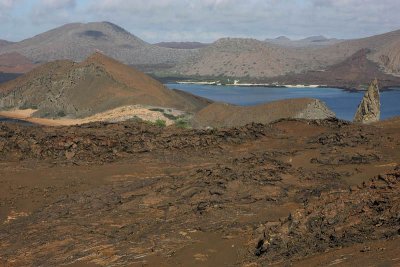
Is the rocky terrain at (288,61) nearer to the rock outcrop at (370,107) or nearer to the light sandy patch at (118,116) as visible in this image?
the light sandy patch at (118,116)

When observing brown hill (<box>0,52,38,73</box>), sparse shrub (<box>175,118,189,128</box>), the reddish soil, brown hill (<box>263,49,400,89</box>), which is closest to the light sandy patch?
sparse shrub (<box>175,118,189,128</box>)

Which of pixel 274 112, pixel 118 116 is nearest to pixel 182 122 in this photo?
pixel 118 116

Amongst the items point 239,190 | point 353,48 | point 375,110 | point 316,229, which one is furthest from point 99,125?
point 353,48

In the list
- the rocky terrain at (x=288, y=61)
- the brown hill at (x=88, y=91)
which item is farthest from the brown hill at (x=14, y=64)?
the brown hill at (x=88, y=91)

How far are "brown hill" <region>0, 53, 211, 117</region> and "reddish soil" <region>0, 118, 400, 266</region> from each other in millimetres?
25472

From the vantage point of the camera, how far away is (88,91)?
2265 inches

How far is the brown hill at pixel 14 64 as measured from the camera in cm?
14305

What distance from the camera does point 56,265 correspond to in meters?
12.0

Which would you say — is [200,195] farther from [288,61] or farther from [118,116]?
[288,61]

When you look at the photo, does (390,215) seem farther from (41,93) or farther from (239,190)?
(41,93)

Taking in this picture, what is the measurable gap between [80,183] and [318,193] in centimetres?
837

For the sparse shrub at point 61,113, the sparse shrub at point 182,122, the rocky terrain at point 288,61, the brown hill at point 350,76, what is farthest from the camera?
the rocky terrain at point 288,61

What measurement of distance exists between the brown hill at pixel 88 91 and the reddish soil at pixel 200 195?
83.6ft

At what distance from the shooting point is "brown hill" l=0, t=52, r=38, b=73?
143 metres
